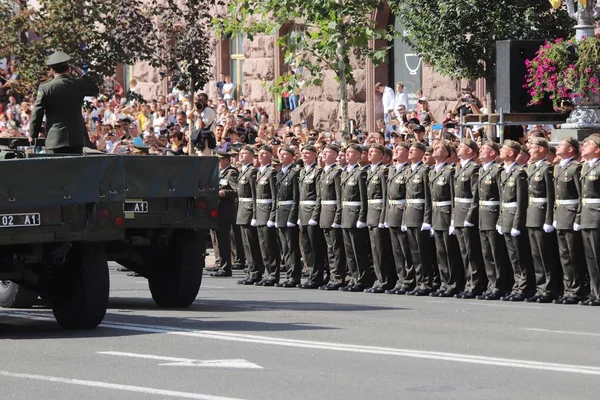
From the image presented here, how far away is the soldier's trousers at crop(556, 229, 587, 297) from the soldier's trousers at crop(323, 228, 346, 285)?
3.35 meters

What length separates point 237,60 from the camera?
121ft

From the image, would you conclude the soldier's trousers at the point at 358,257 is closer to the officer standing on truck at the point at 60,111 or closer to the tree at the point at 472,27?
the officer standing on truck at the point at 60,111

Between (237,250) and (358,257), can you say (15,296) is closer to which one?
(358,257)

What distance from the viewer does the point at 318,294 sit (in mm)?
19234

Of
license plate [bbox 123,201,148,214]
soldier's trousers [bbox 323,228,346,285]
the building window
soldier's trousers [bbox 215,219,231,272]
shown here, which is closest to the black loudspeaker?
soldier's trousers [bbox 323,228,346,285]

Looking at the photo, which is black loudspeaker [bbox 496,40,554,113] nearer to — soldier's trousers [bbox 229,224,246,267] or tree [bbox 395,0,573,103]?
tree [bbox 395,0,573,103]

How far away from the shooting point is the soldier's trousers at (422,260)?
759 inches

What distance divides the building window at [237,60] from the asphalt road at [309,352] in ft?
61.6

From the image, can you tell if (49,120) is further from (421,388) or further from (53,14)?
(53,14)

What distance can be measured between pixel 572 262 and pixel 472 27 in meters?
7.00

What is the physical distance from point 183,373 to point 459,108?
1461cm

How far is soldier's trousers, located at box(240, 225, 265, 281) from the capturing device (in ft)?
69.7

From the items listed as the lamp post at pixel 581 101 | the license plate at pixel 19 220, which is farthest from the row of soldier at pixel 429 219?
the license plate at pixel 19 220

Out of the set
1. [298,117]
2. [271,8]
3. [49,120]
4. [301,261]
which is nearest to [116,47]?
[298,117]
